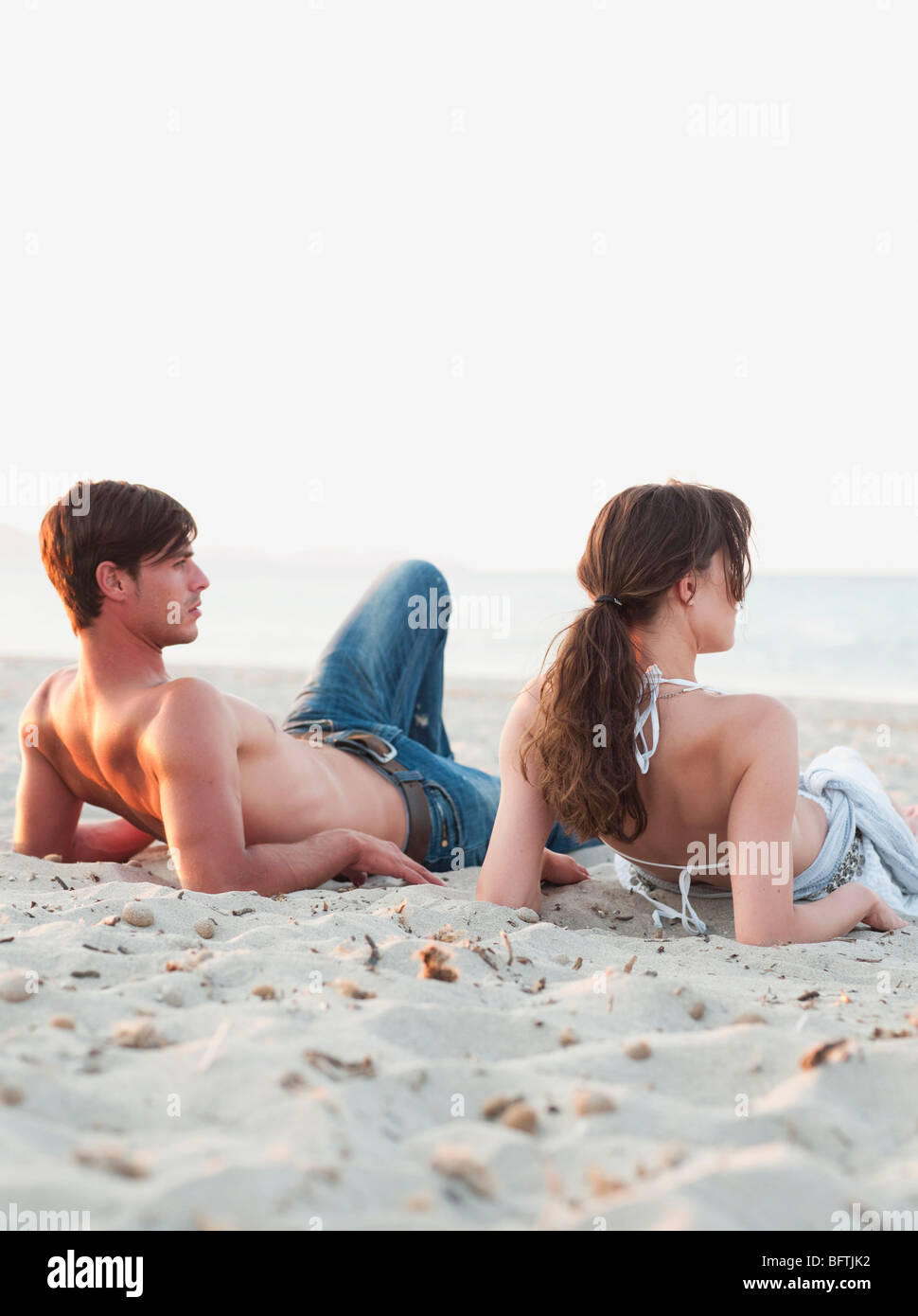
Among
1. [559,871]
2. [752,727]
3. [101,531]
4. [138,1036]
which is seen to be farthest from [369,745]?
[138,1036]

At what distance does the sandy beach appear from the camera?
113 centimetres

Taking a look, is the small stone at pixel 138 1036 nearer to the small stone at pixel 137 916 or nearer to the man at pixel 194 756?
the small stone at pixel 137 916

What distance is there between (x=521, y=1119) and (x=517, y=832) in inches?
52.8

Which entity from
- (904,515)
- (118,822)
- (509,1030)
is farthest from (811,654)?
(509,1030)

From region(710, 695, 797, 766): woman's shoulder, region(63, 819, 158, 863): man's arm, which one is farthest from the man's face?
region(710, 695, 797, 766): woman's shoulder

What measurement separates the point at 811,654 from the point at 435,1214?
21795 mm

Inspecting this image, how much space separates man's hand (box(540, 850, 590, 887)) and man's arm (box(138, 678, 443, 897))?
0.85 meters

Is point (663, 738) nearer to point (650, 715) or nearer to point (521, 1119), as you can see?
point (650, 715)

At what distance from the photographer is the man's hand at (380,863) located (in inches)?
117

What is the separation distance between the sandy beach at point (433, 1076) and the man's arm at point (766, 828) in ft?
0.35

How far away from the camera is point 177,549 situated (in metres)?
2.81

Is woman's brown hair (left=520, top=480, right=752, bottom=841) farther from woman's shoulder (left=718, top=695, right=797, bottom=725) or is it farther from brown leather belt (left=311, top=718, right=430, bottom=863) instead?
brown leather belt (left=311, top=718, right=430, bottom=863)

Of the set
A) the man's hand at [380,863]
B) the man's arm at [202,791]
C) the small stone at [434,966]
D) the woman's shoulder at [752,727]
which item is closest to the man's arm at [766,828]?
the woman's shoulder at [752,727]

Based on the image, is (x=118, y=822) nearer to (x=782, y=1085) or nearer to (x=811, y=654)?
(x=782, y=1085)
